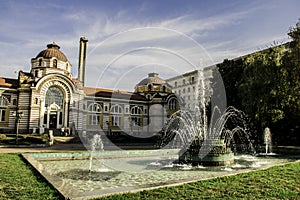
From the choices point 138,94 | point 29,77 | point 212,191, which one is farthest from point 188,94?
point 212,191

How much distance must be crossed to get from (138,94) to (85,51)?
1451 cm

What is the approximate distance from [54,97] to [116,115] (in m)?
12.2

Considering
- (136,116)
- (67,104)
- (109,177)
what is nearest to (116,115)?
(136,116)

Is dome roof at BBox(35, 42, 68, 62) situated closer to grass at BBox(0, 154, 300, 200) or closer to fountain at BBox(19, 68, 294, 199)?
fountain at BBox(19, 68, 294, 199)

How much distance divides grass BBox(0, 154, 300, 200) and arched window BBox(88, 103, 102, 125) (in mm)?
34276

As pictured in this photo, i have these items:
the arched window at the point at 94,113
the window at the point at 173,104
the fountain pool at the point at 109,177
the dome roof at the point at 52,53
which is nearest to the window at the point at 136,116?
the window at the point at 173,104

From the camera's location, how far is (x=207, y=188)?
6922 mm

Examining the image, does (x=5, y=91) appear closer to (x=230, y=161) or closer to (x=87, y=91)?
(x=87, y=91)

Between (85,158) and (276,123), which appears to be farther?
(276,123)

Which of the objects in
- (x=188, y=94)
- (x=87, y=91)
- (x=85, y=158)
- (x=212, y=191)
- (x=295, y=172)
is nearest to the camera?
(x=212, y=191)

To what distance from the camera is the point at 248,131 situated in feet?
86.6

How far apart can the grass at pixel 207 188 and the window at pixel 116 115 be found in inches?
1430

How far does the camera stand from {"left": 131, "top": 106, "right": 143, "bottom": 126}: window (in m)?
47.5

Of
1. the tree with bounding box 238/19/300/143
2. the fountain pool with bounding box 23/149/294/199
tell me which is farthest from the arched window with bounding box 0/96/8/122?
the tree with bounding box 238/19/300/143
